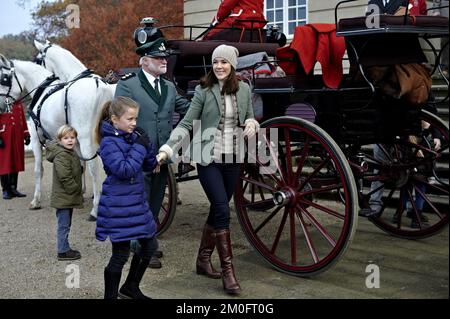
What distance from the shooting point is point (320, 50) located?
15.4 ft

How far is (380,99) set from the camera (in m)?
4.61

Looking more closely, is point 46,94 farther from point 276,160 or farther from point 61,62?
point 276,160

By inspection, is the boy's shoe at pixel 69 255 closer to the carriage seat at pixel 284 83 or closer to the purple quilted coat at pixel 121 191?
the purple quilted coat at pixel 121 191

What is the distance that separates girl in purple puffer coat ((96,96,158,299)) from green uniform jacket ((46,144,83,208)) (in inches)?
60.8

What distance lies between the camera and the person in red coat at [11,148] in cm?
908

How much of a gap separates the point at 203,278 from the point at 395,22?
94.0 inches

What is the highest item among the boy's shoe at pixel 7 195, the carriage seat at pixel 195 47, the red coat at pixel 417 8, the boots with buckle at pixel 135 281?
the red coat at pixel 417 8

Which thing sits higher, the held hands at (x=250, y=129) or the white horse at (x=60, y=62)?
the white horse at (x=60, y=62)

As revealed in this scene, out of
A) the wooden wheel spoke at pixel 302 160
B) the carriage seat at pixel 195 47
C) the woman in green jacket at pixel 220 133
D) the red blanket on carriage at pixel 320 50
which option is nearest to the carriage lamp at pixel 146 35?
the carriage seat at pixel 195 47

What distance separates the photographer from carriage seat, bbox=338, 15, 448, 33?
4.16 meters

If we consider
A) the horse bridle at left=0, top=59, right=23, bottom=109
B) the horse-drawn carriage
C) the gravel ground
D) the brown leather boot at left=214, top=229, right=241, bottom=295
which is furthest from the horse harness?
the brown leather boot at left=214, top=229, right=241, bottom=295

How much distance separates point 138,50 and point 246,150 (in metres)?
1.20

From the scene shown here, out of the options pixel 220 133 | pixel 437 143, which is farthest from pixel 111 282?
pixel 437 143

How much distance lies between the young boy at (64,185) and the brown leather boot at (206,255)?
1.35m
